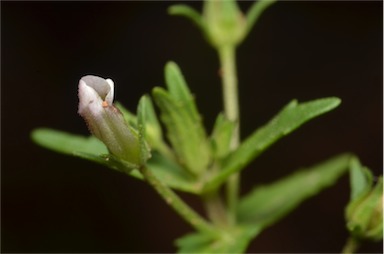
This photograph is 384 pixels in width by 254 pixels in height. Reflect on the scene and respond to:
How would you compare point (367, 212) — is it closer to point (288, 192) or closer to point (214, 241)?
point (214, 241)

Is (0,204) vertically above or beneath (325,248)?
above

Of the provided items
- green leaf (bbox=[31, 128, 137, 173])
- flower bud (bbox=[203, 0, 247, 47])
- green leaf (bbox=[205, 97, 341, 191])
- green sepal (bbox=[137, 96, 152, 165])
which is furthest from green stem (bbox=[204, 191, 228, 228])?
flower bud (bbox=[203, 0, 247, 47])

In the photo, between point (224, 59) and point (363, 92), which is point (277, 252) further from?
point (224, 59)

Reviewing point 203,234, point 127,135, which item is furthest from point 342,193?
point 127,135

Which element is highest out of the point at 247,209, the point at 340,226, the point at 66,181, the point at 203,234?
the point at 66,181

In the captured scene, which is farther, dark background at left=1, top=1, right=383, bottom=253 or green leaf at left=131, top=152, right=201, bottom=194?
dark background at left=1, top=1, right=383, bottom=253

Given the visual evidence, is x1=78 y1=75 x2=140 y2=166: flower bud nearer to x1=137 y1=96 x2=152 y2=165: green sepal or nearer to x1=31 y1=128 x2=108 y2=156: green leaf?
x1=137 y1=96 x2=152 y2=165: green sepal

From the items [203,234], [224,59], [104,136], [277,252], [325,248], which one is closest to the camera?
[104,136]

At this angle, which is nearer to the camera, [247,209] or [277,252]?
[247,209]
